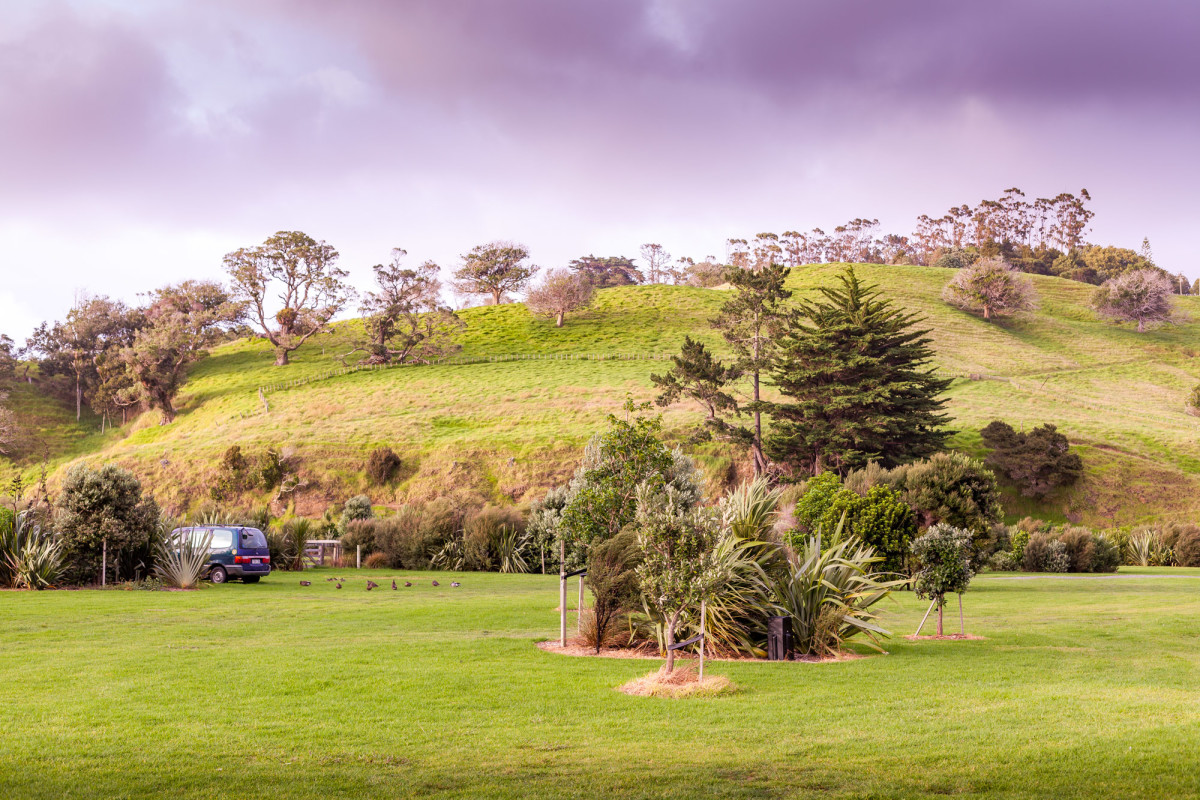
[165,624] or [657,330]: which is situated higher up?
[657,330]

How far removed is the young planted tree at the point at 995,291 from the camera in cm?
10075

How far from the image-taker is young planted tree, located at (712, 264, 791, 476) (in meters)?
53.2

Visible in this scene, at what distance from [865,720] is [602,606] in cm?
589

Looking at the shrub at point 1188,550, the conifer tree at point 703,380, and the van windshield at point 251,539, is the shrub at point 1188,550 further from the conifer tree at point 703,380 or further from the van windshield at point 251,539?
the van windshield at point 251,539

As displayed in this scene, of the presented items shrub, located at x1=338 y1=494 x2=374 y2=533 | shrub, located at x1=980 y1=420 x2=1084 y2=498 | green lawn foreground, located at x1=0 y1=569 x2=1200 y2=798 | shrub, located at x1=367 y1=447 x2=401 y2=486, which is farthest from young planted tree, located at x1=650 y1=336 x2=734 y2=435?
green lawn foreground, located at x1=0 y1=569 x2=1200 y2=798

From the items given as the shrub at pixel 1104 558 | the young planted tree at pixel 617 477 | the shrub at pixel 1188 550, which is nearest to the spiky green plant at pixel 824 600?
the young planted tree at pixel 617 477

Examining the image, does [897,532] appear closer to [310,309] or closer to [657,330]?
[657,330]

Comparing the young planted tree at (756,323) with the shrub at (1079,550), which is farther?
the young planted tree at (756,323)

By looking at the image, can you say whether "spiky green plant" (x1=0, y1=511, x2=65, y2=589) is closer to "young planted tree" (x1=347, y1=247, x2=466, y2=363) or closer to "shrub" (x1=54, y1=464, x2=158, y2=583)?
"shrub" (x1=54, y1=464, x2=158, y2=583)

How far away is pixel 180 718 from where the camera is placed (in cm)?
866

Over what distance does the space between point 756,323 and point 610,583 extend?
138 feet

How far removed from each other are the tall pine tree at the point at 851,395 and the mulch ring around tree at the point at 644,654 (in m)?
35.3

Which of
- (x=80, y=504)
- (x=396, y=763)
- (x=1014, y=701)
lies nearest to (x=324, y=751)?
A: (x=396, y=763)

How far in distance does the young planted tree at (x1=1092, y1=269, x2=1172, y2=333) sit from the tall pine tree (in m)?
62.6
